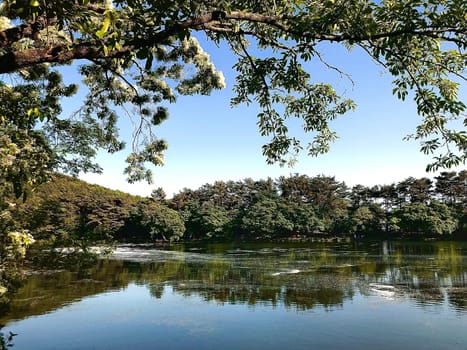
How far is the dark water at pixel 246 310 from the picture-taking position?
360 inches

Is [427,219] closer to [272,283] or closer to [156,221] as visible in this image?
[156,221]

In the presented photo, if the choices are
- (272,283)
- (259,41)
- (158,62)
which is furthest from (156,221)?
(259,41)

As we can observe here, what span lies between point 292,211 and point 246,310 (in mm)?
41251

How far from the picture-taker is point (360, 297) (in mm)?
13227

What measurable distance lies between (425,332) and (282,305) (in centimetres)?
420

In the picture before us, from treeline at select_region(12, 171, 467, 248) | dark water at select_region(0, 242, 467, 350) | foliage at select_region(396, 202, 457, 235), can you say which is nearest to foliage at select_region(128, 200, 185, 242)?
treeline at select_region(12, 171, 467, 248)

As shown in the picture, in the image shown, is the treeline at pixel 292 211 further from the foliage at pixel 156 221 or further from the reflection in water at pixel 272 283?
the reflection in water at pixel 272 283

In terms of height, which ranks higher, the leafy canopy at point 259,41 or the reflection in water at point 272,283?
the leafy canopy at point 259,41

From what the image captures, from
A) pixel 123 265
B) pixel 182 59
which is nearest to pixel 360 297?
pixel 182 59

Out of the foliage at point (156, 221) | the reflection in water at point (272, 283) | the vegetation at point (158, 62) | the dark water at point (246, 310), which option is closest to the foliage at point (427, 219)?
the reflection in water at point (272, 283)

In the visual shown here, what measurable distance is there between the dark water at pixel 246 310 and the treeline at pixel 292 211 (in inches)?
1154

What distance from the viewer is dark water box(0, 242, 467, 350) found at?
916 centimetres

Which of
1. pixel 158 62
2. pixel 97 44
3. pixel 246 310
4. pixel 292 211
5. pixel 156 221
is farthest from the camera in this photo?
pixel 292 211

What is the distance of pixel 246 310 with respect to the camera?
1194 centimetres
